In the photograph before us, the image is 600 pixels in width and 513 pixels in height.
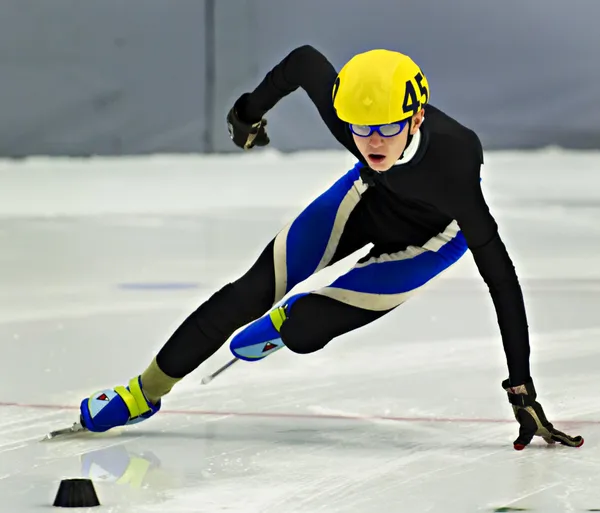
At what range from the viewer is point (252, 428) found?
3410 mm

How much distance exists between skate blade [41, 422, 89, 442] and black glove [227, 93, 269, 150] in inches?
29.9

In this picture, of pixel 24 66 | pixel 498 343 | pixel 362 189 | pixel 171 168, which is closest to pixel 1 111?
pixel 24 66

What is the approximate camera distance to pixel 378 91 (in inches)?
115

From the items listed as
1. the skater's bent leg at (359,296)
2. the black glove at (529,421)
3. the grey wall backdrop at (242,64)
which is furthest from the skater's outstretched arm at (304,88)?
the grey wall backdrop at (242,64)

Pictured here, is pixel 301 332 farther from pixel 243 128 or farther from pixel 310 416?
pixel 243 128

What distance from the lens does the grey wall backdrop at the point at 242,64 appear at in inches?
438

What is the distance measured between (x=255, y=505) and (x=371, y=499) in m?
0.22

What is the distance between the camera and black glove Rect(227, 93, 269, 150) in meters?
3.44

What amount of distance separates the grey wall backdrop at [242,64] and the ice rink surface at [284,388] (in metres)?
3.43

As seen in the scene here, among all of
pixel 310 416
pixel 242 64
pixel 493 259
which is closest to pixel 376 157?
Answer: pixel 493 259

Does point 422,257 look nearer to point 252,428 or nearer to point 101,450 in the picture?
point 252,428

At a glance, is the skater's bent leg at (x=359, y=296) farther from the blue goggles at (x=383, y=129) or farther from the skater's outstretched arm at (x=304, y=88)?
the blue goggles at (x=383, y=129)

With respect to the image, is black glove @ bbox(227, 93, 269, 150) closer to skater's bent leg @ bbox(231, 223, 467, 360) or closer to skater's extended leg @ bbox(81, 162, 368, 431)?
skater's extended leg @ bbox(81, 162, 368, 431)

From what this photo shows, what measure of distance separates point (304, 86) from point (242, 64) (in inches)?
331
